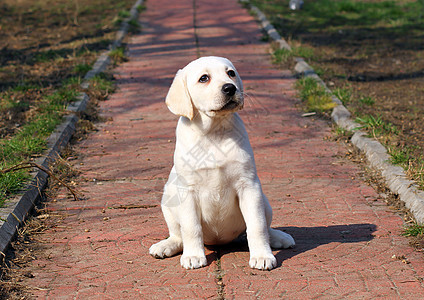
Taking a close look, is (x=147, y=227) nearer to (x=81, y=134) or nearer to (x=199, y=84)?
(x=199, y=84)

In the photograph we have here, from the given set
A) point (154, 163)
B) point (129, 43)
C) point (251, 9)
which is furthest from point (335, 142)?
point (251, 9)

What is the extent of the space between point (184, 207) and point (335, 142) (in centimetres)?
379

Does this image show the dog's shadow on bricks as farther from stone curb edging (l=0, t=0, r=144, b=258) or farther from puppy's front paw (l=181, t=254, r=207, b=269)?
stone curb edging (l=0, t=0, r=144, b=258)

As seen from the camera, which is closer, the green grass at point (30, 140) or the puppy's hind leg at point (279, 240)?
the puppy's hind leg at point (279, 240)

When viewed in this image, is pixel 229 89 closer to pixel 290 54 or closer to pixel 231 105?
pixel 231 105

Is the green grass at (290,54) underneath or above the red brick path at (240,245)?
underneath

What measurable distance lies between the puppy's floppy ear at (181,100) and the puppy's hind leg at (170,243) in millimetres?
750

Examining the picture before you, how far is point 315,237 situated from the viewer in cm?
488

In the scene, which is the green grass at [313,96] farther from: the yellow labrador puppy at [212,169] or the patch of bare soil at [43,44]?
the yellow labrador puppy at [212,169]

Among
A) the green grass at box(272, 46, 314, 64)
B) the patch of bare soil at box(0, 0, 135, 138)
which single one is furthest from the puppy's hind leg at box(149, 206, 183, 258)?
the green grass at box(272, 46, 314, 64)

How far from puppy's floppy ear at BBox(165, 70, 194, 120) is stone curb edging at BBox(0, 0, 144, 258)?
1650mm

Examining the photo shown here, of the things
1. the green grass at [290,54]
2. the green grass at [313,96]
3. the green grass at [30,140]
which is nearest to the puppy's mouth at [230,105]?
the green grass at [30,140]

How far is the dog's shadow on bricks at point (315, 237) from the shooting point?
15.1ft

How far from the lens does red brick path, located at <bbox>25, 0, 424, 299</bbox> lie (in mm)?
4047
